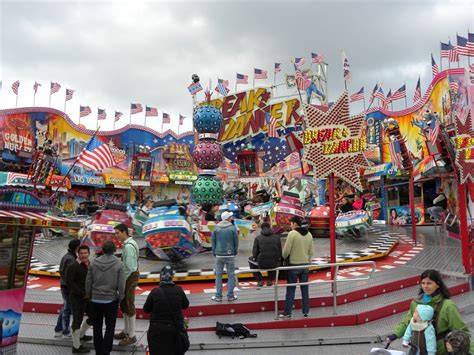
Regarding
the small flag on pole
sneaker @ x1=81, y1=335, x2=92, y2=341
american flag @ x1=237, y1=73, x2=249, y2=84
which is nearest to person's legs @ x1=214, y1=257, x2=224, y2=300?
sneaker @ x1=81, y1=335, x2=92, y2=341

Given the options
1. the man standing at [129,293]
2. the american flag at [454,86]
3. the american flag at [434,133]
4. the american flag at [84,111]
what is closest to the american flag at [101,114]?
the american flag at [84,111]

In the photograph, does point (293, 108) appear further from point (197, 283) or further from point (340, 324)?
point (340, 324)

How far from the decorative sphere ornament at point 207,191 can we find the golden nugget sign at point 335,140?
6707 millimetres

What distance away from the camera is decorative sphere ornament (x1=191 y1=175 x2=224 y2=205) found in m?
13.8

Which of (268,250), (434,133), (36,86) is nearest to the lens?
(268,250)

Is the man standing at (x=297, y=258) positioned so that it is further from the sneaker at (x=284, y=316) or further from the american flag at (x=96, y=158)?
the american flag at (x=96, y=158)

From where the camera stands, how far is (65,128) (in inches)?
1294

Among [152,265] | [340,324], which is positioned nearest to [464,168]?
[340,324]

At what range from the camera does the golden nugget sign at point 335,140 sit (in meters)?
7.41

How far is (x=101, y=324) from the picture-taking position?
192 inches

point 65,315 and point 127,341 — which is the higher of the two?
point 65,315

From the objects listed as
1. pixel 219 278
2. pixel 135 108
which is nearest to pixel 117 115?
pixel 135 108

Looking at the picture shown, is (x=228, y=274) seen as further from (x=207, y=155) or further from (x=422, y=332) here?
(x=207, y=155)

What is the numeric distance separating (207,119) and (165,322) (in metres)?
11.0
